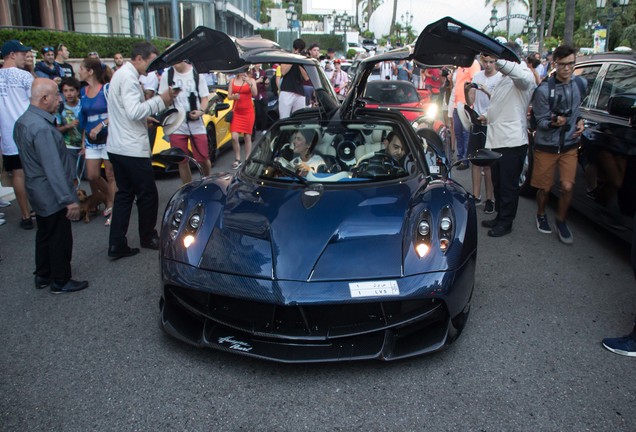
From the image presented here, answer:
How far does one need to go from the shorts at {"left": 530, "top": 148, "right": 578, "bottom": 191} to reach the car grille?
311 cm

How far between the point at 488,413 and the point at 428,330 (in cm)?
53

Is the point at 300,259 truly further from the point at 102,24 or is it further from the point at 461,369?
the point at 102,24

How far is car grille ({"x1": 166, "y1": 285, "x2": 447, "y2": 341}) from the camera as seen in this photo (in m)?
2.87

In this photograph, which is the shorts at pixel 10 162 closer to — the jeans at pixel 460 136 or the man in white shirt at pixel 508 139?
the man in white shirt at pixel 508 139

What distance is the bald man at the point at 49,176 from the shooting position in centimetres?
392

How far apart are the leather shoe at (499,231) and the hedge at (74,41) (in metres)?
13.1

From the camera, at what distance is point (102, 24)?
2403cm

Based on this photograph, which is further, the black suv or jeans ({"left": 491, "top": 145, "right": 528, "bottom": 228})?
jeans ({"left": 491, "top": 145, "right": 528, "bottom": 228})

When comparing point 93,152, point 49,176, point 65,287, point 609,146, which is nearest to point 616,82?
point 609,146

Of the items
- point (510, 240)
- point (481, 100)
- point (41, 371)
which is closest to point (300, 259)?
point (41, 371)

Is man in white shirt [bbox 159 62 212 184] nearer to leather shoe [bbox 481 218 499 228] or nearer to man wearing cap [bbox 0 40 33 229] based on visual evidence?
man wearing cap [bbox 0 40 33 229]

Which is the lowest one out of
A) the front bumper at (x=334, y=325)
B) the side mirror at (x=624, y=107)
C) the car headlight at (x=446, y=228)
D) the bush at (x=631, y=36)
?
the front bumper at (x=334, y=325)

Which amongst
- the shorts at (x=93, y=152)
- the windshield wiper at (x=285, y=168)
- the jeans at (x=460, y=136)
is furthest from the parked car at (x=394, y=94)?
the windshield wiper at (x=285, y=168)

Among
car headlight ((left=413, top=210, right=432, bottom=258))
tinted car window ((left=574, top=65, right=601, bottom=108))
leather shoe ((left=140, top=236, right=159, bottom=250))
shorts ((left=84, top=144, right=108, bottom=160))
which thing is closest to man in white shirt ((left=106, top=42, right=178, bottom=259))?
leather shoe ((left=140, top=236, right=159, bottom=250))
